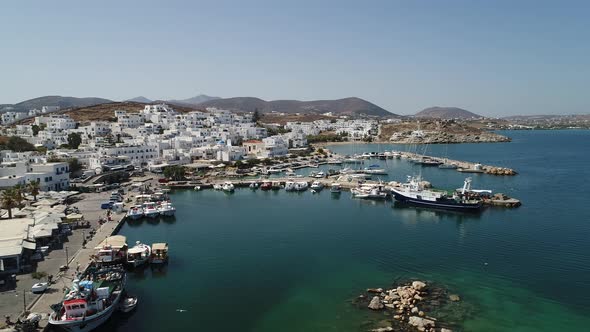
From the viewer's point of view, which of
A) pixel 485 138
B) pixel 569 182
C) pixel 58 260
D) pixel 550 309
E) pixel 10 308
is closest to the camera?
pixel 10 308

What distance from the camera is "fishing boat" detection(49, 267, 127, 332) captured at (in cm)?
1351

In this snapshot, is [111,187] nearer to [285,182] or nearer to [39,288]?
[285,182]

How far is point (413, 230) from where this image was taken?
27.4 m

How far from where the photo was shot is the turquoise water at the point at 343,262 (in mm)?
15523

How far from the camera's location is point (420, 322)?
14320 millimetres

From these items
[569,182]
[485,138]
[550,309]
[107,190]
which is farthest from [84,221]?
[485,138]

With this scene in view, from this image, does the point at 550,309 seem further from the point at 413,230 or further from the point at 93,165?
the point at 93,165

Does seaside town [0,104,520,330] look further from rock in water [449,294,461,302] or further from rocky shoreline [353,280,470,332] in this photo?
rock in water [449,294,461,302]

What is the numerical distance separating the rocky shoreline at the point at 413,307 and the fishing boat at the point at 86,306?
391 inches

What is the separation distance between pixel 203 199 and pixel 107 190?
930cm

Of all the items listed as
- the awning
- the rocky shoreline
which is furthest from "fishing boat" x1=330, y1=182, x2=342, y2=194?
the awning

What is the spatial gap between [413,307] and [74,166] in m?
39.4

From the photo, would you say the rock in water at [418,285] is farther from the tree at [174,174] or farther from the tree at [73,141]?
the tree at [73,141]

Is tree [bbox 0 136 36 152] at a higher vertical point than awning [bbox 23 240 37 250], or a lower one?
higher
